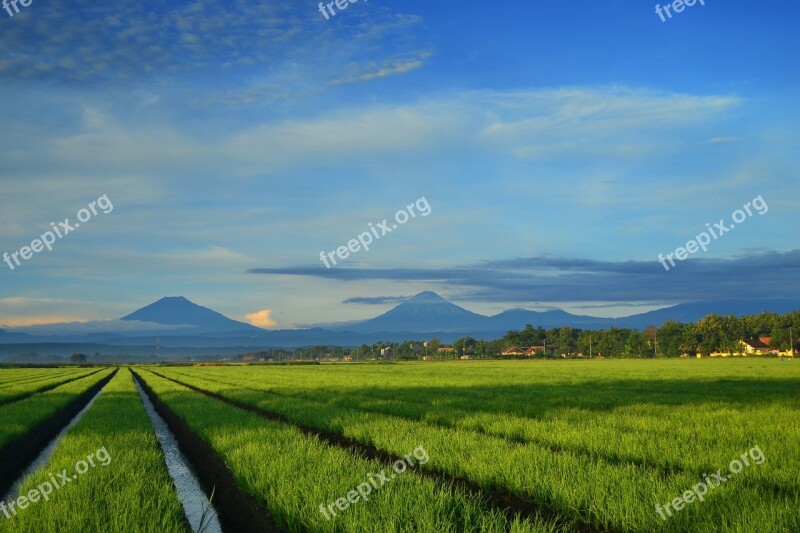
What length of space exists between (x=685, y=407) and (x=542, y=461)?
42.3ft

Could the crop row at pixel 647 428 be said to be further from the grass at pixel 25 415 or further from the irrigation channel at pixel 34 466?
the grass at pixel 25 415

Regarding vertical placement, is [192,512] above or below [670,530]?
below

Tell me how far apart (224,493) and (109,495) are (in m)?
2.26

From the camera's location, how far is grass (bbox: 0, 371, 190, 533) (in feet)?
24.2

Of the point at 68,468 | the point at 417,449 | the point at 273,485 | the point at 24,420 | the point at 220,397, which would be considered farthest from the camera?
the point at 220,397

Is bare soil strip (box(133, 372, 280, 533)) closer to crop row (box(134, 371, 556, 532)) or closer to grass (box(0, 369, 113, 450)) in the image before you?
crop row (box(134, 371, 556, 532))

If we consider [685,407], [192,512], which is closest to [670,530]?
[192,512]

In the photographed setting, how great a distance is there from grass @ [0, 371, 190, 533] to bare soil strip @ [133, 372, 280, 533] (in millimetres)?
878

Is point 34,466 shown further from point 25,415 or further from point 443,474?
point 443,474

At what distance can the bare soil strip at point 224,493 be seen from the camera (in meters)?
8.54

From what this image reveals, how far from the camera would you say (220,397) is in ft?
99.0

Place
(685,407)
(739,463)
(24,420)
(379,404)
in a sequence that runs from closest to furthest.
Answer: (739,463) → (24,420) → (685,407) → (379,404)

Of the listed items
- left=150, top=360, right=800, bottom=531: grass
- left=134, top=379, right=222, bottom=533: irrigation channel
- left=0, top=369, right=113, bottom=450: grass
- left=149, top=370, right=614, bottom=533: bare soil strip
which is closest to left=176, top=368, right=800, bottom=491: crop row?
left=150, top=360, right=800, bottom=531: grass

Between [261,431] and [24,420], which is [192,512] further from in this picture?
[24,420]
